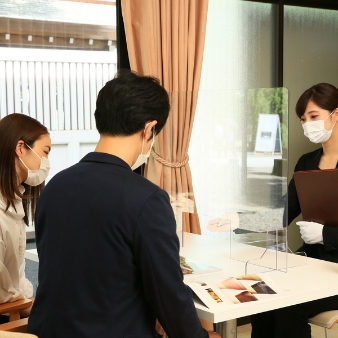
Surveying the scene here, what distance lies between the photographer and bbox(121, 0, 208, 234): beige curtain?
330 centimetres

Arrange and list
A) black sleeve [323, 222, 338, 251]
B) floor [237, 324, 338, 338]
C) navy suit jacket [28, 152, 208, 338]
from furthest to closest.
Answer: floor [237, 324, 338, 338] < black sleeve [323, 222, 338, 251] < navy suit jacket [28, 152, 208, 338]

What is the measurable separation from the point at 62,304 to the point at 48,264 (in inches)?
4.4

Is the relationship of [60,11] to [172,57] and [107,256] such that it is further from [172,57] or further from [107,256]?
[107,256]

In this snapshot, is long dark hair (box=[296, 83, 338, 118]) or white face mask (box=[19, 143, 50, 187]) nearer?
white face mask (box=[19, 143, 50, 187])

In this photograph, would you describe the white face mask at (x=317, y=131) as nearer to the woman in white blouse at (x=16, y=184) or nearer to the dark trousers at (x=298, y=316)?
the dark trousers at (x=298, y=316)

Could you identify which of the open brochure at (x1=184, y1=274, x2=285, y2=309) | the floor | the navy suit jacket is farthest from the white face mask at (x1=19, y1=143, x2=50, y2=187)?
the floor

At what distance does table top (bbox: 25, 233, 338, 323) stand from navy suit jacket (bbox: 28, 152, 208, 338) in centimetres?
30

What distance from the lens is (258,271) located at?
2.40 metres

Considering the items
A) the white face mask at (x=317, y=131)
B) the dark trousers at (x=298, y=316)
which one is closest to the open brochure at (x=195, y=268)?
the dark trousers at (x=298, y=316)

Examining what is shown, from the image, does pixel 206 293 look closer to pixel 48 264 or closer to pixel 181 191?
pixel 48 264

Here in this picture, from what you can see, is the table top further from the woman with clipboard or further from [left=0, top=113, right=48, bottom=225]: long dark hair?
[left=0, top=113, right=48, bottom=225]: long dark hair

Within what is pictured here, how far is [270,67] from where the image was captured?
4.12 m

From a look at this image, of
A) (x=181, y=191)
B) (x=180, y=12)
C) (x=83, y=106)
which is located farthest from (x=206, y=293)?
(x=180, y=12)

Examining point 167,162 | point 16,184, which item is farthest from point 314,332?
point 16,184
